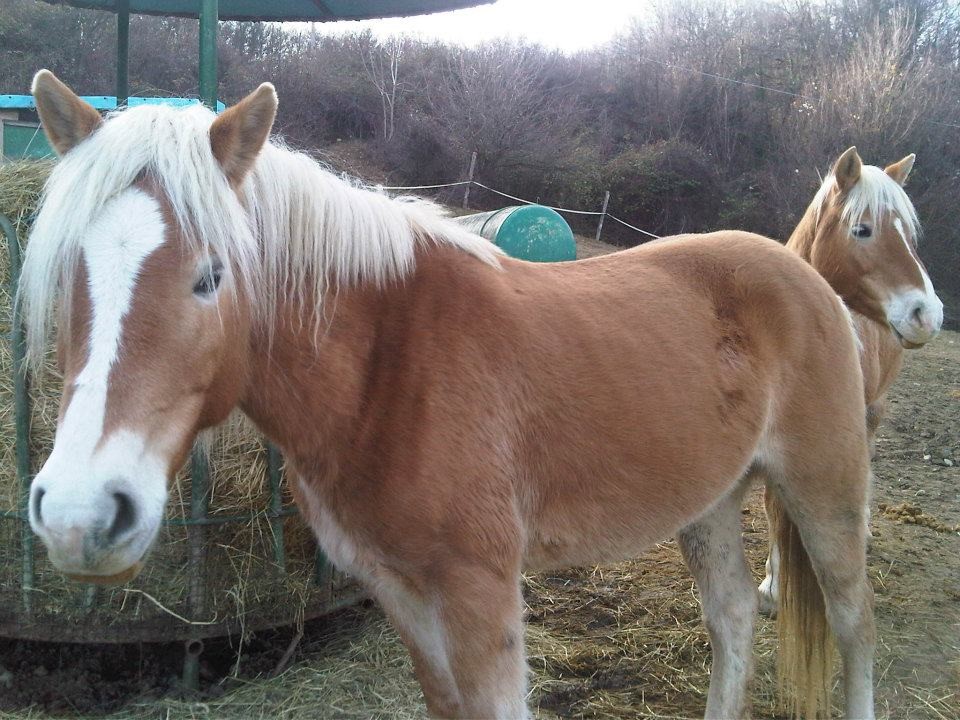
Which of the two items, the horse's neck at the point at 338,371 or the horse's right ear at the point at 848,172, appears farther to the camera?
the horse's right ear at the point at 848,172

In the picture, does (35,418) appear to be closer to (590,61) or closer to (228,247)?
(228,247)

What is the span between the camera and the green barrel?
568cm

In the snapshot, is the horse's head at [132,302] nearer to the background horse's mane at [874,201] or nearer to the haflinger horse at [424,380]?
the haflinger horse at [424,380]

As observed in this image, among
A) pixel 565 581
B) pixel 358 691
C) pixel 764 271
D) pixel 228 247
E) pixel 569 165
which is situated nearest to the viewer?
pixel 228 247

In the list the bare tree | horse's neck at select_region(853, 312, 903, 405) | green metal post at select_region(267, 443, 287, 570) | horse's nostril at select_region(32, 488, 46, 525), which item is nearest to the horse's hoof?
horse's neck at select_region(853, 312, 903, 405)

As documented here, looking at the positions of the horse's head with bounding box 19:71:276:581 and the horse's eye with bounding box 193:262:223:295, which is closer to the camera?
the horse's head with bounding box 19:71:276:581

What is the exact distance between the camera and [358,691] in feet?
10.6

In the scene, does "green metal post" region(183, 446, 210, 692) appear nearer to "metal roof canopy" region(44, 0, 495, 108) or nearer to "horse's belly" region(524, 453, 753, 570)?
"horse's belly" region(524, 453, 753, 570)

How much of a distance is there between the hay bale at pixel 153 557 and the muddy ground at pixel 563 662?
1.30 feet

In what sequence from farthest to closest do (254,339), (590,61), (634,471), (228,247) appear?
(590,61)
(634,471)
(254,339)
(228,247)

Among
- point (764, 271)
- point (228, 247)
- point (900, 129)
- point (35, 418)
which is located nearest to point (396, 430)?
point (228, 247)

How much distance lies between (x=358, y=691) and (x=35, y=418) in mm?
1862

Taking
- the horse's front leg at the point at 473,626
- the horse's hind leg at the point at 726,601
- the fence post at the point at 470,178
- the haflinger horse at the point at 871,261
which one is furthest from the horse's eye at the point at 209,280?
the fence post at the point at 470,178

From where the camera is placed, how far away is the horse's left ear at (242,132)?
5.36 feet
